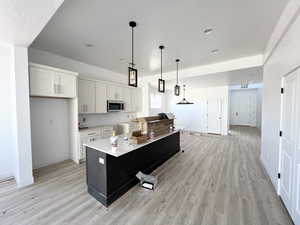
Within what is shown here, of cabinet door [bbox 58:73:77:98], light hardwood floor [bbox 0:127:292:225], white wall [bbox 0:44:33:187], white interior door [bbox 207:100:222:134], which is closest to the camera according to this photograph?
light hardwood floor [bbox 0:127:292:225]

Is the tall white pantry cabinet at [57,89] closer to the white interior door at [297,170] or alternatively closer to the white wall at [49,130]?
the white wall at [49,130]

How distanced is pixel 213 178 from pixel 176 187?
917 millimetres

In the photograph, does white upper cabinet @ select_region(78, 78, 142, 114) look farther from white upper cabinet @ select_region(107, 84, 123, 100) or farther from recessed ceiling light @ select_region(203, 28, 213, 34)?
recessed ceiling light @ select_region(203, 28, 213, 34)

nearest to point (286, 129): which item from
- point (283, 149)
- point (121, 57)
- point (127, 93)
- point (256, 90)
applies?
point (283, 149)

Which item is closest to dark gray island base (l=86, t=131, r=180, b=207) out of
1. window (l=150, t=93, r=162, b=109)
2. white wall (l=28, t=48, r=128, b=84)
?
white wall (l=28, t=48, r=128, b=84)

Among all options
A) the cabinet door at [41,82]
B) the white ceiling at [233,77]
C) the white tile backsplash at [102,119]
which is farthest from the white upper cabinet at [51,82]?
the white ceiling at [233,77]

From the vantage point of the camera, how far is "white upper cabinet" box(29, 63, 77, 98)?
2.81 metres

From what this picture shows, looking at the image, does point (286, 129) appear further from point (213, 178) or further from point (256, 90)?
point (256, 90)

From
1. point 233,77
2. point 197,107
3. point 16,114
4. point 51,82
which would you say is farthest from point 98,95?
point 197,107

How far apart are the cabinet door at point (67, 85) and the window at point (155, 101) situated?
4395 millimetres

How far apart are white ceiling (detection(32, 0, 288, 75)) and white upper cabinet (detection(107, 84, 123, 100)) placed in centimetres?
113

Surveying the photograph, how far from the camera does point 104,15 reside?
7.01 ft

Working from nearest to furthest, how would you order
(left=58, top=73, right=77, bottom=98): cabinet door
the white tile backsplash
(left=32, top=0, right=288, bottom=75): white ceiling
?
(left=32, top=0, right=288, bottom=75): white ceiling < (left=58, top=73, right=77, bottom=98): cabinet door < the white tile backsplash

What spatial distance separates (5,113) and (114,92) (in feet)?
9.19
